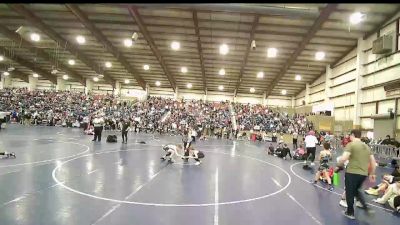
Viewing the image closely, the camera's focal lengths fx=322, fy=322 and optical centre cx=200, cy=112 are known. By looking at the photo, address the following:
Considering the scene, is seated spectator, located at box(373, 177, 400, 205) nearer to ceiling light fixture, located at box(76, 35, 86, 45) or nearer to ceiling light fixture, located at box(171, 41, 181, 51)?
ceiling light fixture, located at box(171, 41, 181, 51)

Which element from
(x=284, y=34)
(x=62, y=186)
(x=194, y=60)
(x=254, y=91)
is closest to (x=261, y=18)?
(x=284, y=34)

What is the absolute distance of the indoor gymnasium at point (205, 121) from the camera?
7262 mm

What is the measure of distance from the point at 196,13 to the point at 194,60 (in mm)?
12094

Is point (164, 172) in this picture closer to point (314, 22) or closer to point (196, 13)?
point (196, 13)

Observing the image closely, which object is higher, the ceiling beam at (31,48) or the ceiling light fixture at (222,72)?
the ceiling beam at (31,48)

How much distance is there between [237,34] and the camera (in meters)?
29.0

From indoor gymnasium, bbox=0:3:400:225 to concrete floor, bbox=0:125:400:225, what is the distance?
55mm

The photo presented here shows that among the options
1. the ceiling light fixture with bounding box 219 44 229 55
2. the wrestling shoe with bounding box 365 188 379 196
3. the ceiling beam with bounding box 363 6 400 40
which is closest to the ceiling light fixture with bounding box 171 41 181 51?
the ceiling light fixture with bounding box 219 44 229 55

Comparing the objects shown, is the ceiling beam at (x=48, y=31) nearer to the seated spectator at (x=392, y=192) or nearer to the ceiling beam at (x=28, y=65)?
the ceiling beam at (x=28, y=65)

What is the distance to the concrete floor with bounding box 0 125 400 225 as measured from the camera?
252 inches

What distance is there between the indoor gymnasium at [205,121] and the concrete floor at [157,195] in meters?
0.05

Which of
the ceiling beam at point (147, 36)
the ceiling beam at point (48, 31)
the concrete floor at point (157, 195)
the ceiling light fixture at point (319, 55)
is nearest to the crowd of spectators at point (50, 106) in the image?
the ceiling beam at point (48, 31)

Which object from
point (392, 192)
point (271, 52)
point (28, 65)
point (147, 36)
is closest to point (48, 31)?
point (147, 36)

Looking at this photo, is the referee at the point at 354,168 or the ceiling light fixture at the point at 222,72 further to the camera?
the ceiling light fixture at the point at 222,72
